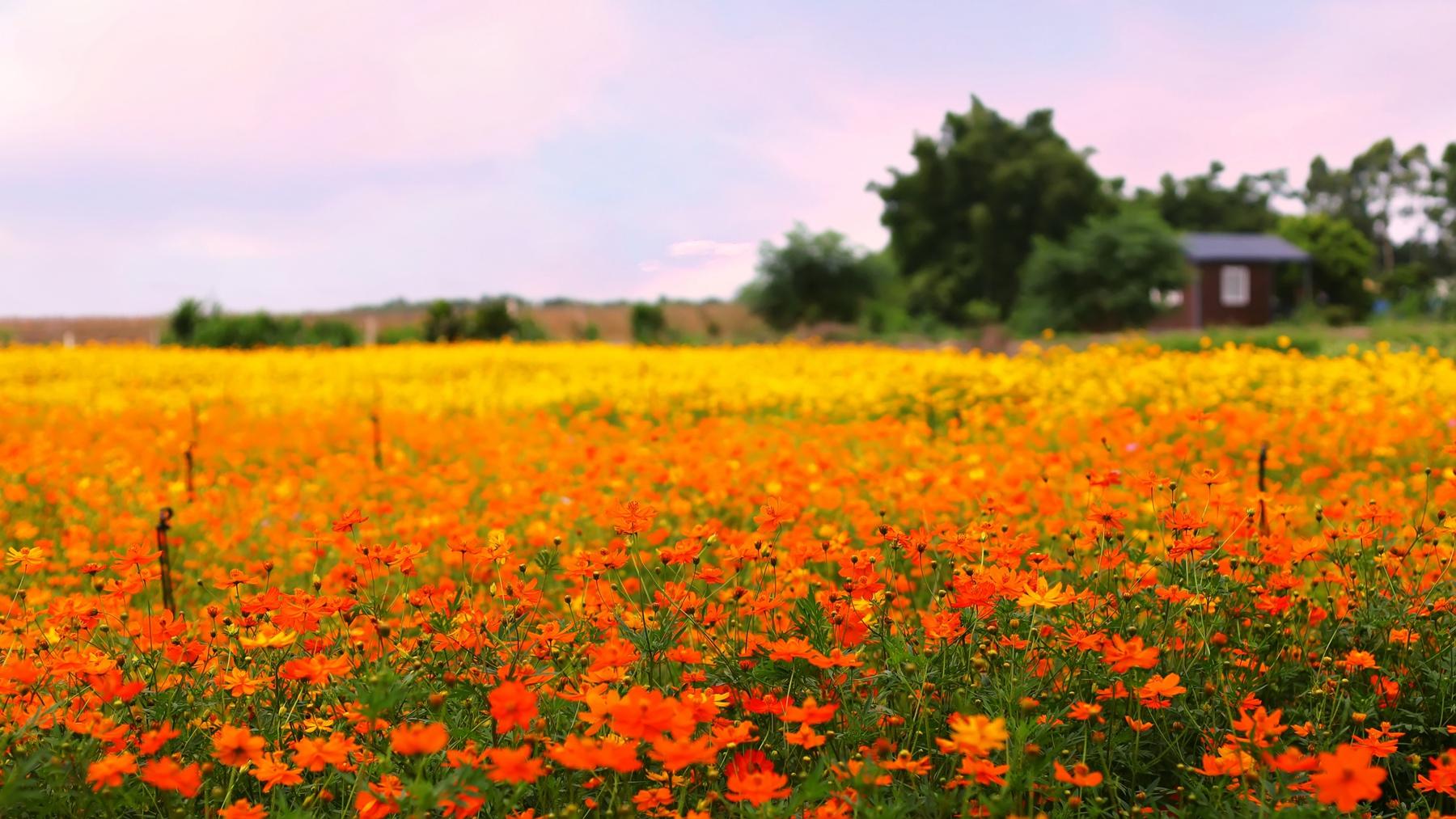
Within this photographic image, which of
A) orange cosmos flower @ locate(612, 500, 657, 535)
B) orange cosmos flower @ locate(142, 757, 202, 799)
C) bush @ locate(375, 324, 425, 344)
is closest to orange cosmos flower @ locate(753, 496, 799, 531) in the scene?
orange cosmos flower @ locate(612, 500, 657, 535)

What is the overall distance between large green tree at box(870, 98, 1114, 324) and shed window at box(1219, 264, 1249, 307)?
5.27 meters

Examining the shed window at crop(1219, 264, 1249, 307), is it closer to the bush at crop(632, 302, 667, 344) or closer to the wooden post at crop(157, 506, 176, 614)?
the bush at crop(632, 302, 667, 344)

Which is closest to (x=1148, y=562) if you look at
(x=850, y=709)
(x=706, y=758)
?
(x=850, y=709)

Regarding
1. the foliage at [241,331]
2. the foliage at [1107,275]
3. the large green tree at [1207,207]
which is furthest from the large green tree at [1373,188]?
the foliage at [241,331]

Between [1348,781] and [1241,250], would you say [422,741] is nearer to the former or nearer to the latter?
[1348,781]

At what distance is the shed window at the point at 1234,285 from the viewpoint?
34031 millimetres

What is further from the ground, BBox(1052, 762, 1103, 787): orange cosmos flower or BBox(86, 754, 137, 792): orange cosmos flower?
BBox(86, 754, 137, 792): orange cosmos flower

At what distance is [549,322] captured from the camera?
114ft

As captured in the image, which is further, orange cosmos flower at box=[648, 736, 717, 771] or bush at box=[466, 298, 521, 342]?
bush at box=[466, 298, 521, 342]

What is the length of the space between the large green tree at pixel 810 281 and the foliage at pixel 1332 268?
51.5 feet

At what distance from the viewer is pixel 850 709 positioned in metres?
1.87

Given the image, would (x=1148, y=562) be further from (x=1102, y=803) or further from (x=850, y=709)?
(x=850, y=709)

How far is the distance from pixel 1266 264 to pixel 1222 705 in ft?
121

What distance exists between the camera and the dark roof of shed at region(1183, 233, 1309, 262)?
3362cm
